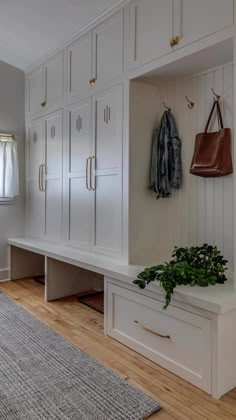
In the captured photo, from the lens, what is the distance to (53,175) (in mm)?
3551

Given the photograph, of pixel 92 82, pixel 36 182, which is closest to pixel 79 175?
pixel 92 82

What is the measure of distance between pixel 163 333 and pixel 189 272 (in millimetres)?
396

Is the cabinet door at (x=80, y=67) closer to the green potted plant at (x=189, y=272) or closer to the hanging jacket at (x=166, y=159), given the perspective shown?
the hanging jacket at (x=166, y=159)

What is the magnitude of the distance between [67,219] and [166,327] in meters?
1.73

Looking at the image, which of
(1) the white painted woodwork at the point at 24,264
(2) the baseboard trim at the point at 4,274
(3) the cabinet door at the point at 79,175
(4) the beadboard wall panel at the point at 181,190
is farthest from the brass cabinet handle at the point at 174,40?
(2) the baseboard trim at the point at 4,274

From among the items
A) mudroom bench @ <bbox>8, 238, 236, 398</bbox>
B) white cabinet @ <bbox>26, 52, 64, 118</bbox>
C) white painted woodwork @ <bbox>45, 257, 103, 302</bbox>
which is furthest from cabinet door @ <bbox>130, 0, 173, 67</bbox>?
white painted woodwork @ <bbox>45, 257, 103, 302</bbox>

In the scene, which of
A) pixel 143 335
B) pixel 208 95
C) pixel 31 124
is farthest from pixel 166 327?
pixel 31 124

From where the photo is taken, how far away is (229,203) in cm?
218

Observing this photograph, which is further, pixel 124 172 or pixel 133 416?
pixel 124 172

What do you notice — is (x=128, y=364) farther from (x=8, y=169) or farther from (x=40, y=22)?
(x=40, y=22)

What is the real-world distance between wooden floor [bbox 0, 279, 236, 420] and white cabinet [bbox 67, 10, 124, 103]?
196 centimetres

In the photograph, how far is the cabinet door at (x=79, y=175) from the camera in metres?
3.00

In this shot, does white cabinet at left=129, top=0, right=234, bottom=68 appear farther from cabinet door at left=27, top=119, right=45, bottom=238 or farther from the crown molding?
cabinet door at left=27, top=119, right=45, bottom=238

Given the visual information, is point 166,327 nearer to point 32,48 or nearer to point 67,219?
point 67,219
